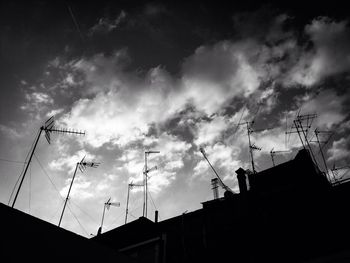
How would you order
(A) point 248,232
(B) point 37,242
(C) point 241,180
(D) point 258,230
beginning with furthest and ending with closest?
(C) point 241,180 → (A) point 248,232 → (D) point 258,230 → (B) point 37,242

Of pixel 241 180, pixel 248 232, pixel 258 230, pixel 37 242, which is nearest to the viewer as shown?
pixel 37 242

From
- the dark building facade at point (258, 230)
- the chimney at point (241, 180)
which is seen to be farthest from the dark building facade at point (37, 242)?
the chimney at point (241, 180)

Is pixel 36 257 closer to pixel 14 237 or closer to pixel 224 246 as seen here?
pixel 14 237

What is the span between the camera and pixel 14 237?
3.54 metres

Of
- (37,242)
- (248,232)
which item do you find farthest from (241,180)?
(37,242)

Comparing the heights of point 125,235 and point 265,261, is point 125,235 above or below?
above

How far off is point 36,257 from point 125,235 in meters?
8.67

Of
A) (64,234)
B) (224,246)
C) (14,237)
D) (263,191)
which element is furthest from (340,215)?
(14,237)

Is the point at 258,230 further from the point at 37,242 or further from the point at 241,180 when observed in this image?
the point at 37,242

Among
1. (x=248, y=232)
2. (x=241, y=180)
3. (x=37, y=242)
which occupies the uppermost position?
(x=241, y=180)

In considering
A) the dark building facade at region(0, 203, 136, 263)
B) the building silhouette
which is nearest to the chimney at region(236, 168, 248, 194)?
the building silhouette

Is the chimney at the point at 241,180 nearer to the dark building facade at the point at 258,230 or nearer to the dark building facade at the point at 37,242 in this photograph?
the dark building facade at the point at 258,230

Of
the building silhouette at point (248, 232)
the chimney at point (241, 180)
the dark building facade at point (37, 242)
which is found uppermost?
the chimney at point (241, 180)

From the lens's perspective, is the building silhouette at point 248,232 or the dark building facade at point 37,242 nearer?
the dark building facade at point 37,242
